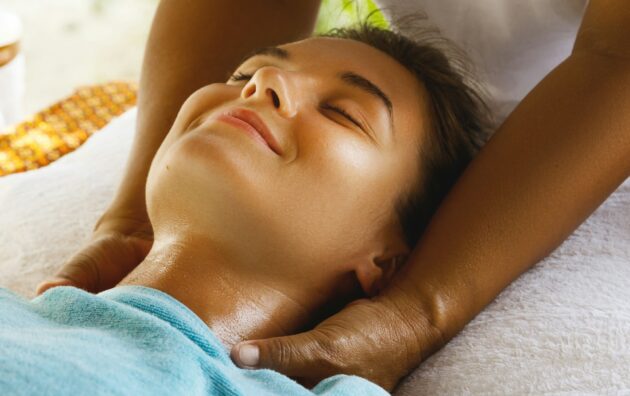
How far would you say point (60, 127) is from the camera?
1938 mm

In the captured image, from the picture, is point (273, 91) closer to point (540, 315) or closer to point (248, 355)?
point (248, 355)

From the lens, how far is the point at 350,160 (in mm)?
1110

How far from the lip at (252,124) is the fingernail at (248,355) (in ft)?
0.84

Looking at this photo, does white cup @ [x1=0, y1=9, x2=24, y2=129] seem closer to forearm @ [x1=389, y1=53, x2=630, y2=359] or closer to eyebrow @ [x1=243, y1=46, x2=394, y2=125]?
eyebrow @ [x1=243, y1=46, x2=394, y2=125]

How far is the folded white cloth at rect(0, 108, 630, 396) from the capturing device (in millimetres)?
1005

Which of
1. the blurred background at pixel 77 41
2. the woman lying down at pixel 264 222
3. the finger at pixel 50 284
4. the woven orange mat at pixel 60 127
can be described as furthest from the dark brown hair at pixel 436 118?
the blurred background at pixel 77 41

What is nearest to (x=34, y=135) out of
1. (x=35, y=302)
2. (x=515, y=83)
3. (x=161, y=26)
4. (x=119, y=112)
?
(x=119, y=112)

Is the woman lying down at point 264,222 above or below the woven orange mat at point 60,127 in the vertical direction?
above

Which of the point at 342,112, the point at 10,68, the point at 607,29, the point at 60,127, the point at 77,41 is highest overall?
the point at 607,29

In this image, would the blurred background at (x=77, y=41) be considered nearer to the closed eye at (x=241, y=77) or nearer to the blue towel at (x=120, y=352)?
the closed eye at (x=241, y=77)

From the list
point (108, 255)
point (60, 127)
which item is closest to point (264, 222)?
point (108, 255)

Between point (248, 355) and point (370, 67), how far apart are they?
0.47 m

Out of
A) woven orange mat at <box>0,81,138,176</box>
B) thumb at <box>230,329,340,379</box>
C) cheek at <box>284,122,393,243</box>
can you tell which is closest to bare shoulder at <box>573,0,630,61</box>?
cheek at <box>284,122,393,243</box>

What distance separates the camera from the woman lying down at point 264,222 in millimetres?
920
